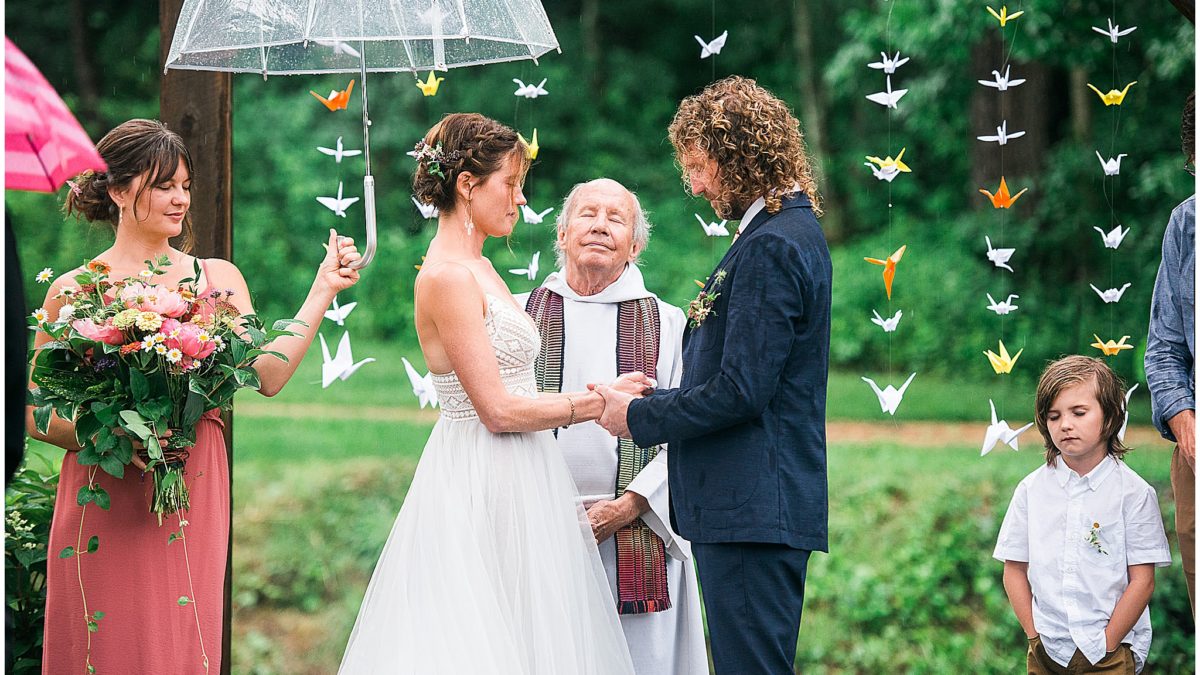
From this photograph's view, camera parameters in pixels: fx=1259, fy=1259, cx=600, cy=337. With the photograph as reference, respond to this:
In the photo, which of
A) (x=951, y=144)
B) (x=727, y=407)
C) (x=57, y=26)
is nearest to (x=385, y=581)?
(x=727, y=407)

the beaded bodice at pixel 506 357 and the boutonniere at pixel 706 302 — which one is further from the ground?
the boutonniere at pixel 706 302

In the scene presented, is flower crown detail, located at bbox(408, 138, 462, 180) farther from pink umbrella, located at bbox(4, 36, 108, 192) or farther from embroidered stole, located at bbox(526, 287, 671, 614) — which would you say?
pink umbrella, located at bbox(4, 36, 108, 192)

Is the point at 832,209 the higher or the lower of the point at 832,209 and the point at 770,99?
the higher

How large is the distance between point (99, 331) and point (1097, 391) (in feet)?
8.66

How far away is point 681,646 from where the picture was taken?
3676mm

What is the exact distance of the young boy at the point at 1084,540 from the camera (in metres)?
3.47

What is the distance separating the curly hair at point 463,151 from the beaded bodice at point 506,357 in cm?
30

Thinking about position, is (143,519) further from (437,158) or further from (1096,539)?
(1096,539)

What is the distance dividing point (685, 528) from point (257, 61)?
1.71 metres

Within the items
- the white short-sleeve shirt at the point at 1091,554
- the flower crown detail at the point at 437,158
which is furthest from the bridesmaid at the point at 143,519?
the white short-sleeve shirt at the point at 1091,554

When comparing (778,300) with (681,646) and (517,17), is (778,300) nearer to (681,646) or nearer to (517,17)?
(517,17)

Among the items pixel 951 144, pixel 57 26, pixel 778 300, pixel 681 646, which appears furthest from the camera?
pixel 57 26

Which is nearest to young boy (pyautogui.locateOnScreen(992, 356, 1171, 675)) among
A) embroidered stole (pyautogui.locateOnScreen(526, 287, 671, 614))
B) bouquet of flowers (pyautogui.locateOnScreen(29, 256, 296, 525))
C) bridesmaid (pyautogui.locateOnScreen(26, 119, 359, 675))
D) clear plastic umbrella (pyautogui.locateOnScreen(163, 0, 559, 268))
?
embroidered stole (pyautogui.locateOnScreen(526, 287, 671, 614))

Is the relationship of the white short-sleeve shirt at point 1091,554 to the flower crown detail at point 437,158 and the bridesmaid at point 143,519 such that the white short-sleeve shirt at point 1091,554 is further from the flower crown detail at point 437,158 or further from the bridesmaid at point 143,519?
the bridesmaid at point 143,519
